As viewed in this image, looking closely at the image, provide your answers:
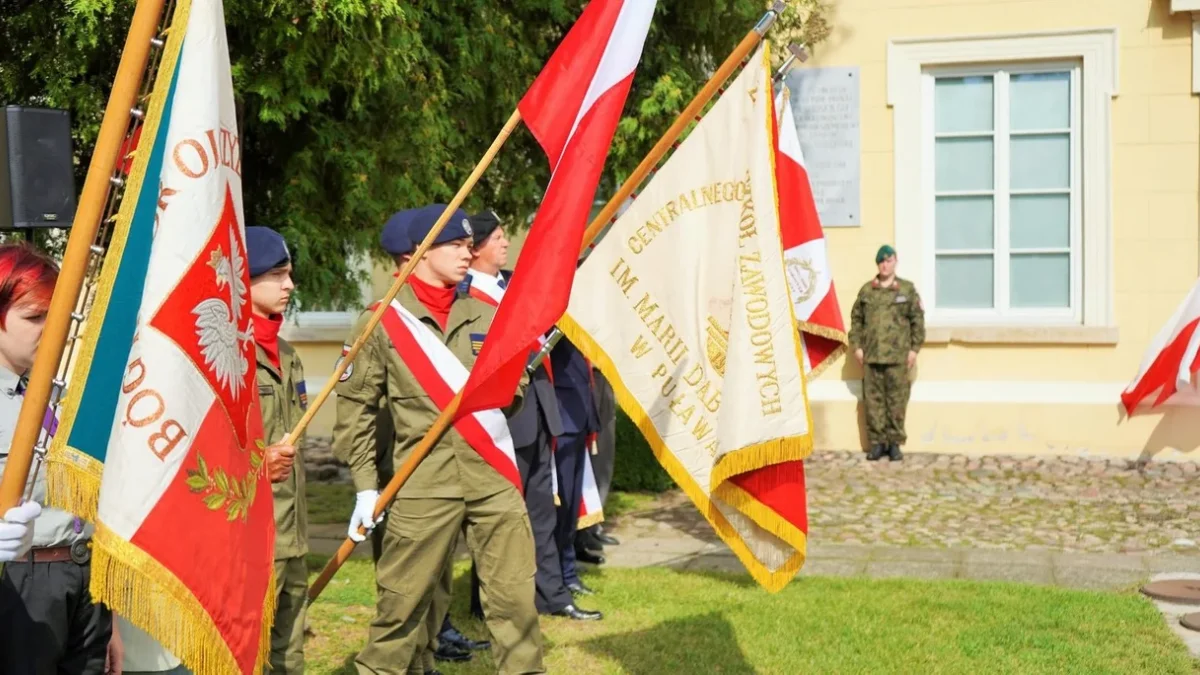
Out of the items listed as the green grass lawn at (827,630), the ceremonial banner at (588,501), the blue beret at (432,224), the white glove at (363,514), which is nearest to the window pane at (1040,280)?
the green grass lawn at (827,630)

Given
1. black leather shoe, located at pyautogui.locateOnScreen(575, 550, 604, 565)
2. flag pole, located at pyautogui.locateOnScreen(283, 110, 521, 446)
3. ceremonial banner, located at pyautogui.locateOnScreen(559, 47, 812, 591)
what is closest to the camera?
flag pole, located at pyautogui.locateOnScreen(283, 110, 521, 446)

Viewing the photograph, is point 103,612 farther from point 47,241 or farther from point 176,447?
point 47,241

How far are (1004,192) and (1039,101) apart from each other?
2.79 ft

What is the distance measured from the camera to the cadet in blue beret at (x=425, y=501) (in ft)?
15.8

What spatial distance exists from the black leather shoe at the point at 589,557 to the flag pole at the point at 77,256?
5319 mm

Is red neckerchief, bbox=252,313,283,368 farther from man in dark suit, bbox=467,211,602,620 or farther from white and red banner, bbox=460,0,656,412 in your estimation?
man in dark suit, bbox=467,211,602,620

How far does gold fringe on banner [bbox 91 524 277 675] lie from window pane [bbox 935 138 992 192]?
1017 cm

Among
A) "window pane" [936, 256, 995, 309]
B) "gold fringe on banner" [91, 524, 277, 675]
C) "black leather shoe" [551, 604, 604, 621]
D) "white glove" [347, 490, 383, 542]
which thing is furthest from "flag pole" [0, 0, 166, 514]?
"window pane" [936, 256, 995, 309]

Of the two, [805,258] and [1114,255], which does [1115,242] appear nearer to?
[1114,255]

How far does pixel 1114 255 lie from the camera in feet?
37.6

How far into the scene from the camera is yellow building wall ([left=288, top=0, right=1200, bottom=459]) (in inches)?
441

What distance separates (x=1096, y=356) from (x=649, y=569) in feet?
18.7

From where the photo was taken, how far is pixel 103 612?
324 centimetres

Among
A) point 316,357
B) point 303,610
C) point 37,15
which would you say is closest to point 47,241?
point 37,15
